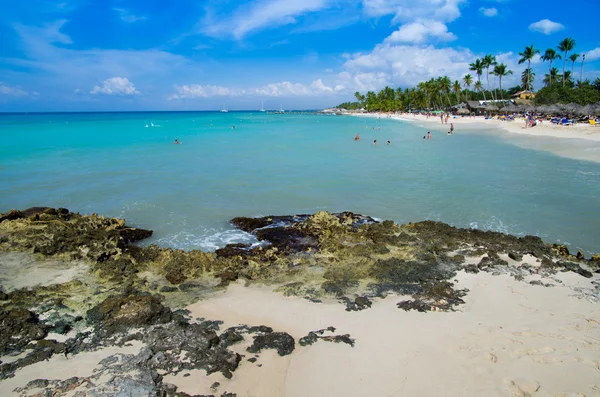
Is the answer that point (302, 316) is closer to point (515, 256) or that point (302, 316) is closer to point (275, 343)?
point (275, 343)

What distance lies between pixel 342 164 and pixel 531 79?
242 feet

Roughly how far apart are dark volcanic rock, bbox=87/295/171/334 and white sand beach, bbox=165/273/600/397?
0.66 metres

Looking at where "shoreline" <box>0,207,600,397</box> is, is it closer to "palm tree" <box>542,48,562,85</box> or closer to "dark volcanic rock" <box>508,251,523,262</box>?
"dark volcanic rock" <box>508,251,523,262</box>

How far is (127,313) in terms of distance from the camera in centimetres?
614

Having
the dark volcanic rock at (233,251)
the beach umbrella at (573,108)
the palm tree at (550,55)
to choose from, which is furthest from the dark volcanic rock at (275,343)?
the palm tree at (550,55)

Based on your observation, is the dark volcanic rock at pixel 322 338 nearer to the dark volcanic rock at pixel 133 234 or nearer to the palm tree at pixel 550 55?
the dark volcanic rock at pixel 133 234

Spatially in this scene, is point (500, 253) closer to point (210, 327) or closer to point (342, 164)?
point (210, 327)

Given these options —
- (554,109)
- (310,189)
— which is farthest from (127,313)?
(554,109)

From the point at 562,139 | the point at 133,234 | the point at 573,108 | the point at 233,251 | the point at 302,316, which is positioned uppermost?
the point at 573,108

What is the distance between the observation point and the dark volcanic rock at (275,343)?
5.35m

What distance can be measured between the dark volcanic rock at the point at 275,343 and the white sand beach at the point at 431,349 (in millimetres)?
110

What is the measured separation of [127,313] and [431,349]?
5117mm

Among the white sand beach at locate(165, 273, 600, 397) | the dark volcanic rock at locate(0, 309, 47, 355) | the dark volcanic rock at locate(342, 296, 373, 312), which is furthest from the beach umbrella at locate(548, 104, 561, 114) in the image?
the dark volcanic rock at locate(0, 309, 47, 355)

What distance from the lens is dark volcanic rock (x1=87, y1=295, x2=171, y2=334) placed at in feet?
19.5
